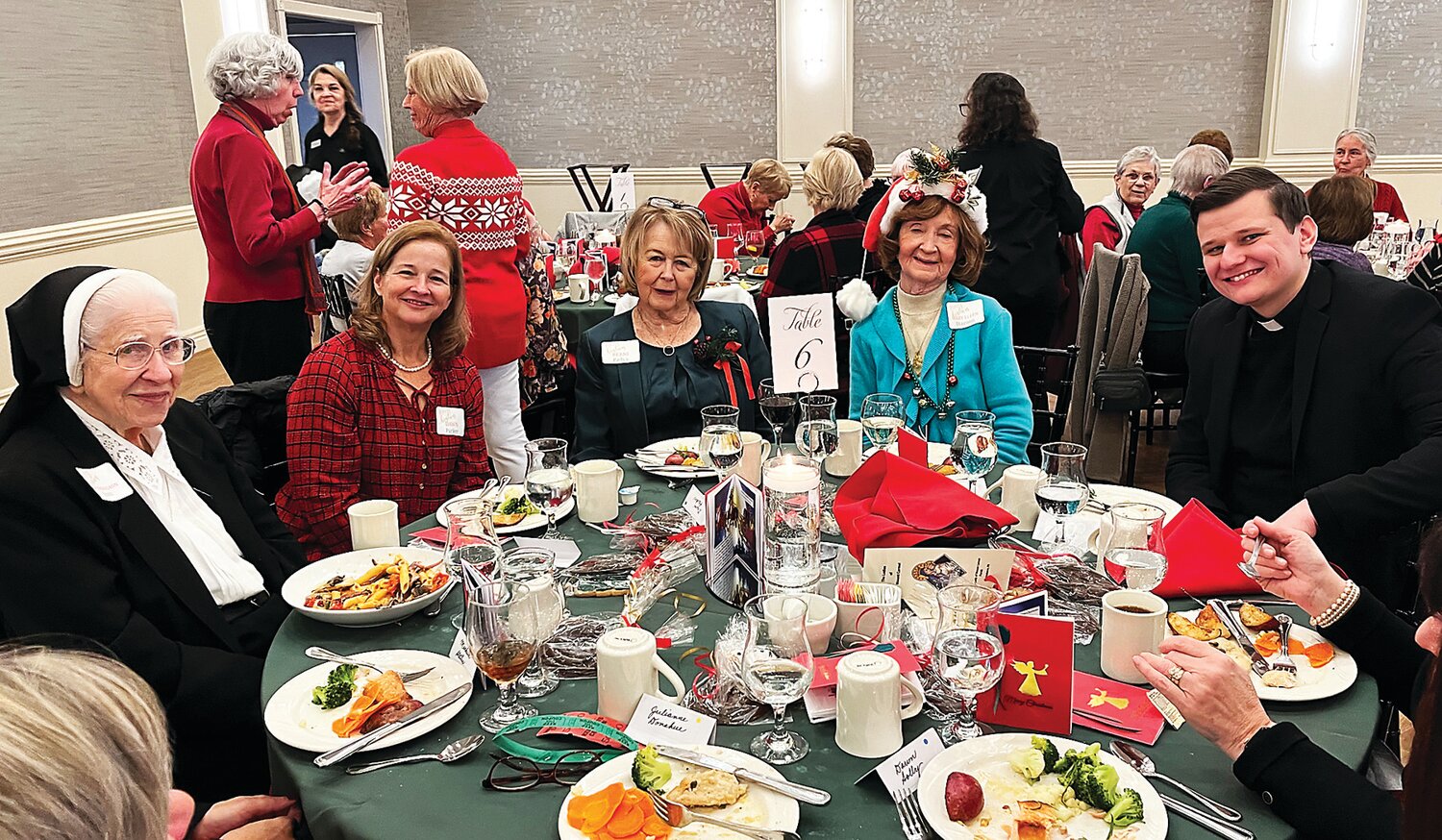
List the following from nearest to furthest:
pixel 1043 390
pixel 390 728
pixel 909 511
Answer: pixel 390 728
pixel 909 511
pixel 1043 390

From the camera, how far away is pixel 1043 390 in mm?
3643

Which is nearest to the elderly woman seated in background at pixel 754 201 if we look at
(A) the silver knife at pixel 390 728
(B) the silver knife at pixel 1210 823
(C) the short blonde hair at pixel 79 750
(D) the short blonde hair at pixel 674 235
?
(D) the short blonde hair at pixel 674 235

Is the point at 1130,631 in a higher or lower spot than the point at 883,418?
lower

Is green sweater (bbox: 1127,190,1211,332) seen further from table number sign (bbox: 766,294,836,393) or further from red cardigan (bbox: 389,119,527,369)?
red cardigan (bbox: 389,119,527,369)

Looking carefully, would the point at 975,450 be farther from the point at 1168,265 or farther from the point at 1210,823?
the point at 1168,265

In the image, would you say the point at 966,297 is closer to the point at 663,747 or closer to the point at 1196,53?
the point at 663,747

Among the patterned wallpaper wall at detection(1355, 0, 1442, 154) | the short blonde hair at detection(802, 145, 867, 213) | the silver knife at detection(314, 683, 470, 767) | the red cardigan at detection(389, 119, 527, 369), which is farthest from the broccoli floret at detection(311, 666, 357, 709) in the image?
the patterned wallpaper wall at detection(1355, 0, 1442, 154)

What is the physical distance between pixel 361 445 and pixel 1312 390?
2399 mm

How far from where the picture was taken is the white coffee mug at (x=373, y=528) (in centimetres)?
207

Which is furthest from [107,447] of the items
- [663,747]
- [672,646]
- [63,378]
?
[663,747]

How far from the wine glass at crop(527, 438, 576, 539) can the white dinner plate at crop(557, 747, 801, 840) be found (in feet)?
2.96

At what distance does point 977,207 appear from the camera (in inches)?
123

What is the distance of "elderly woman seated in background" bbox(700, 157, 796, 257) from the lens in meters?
6.94

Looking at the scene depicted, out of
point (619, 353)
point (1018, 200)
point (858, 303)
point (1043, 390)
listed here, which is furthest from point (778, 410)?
point (1018, 200)
